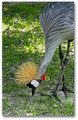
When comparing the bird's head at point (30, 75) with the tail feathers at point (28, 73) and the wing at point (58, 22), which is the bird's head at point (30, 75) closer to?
the tail feathers at point (28, 73)

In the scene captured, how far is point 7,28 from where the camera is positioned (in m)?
3.54

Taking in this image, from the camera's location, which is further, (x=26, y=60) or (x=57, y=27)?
(x=26, y=60)

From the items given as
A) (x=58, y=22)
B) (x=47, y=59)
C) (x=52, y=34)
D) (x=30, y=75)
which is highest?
(x=58, y=22)

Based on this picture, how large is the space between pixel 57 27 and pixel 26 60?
0.79m

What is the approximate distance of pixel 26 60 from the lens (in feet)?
11.1

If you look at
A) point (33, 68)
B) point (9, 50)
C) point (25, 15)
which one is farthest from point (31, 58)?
point (33, 68)

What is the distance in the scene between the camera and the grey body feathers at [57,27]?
2.66 metres

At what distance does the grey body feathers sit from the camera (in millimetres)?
2658

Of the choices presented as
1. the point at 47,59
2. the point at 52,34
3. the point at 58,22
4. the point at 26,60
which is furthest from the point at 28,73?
the point at 26,60

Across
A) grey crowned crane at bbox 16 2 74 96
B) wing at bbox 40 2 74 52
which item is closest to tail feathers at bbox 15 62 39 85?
grey crowned crane at bbox 16 2 74 96

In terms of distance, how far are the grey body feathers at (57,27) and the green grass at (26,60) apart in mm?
328

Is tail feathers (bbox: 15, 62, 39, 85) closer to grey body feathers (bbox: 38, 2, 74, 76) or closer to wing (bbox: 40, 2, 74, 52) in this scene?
grey body feathers (bbox: 38, 2, 74, 76)

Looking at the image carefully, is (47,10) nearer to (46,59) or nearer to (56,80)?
(46,59)

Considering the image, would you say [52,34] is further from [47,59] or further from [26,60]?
[26,60]
